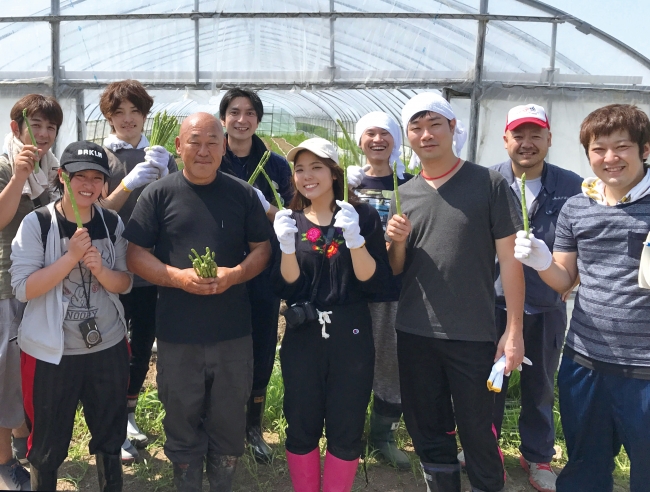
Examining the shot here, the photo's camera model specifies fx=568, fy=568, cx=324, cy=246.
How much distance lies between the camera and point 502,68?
18.3 feet

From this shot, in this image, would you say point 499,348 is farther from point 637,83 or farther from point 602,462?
point 637,83

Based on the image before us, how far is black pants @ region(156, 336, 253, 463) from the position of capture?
257 cm

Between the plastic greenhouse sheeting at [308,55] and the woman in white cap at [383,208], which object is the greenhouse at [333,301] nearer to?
the woman in white cap at [383,208]

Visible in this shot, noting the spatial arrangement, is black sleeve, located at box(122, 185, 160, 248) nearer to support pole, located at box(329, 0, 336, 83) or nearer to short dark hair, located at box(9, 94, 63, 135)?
short dark hair, located at box(9, 94, 63, 135)

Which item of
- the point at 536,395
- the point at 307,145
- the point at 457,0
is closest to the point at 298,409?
the point at 307,145

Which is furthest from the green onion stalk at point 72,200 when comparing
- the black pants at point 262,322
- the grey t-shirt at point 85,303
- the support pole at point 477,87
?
the support pole at point 477,87

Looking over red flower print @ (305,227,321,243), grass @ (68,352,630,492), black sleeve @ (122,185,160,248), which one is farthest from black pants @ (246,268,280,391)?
black sleeve @ (122,185,160,248)

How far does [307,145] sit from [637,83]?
4.77m

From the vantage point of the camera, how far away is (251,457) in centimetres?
337

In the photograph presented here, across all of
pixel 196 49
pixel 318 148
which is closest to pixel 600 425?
pixel 318 148

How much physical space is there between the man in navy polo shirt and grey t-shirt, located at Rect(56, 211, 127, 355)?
195 centimetres

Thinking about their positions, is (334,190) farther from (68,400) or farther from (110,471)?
(110,471)

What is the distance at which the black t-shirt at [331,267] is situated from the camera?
2.57 m

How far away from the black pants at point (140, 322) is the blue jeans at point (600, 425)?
217 centimetres
